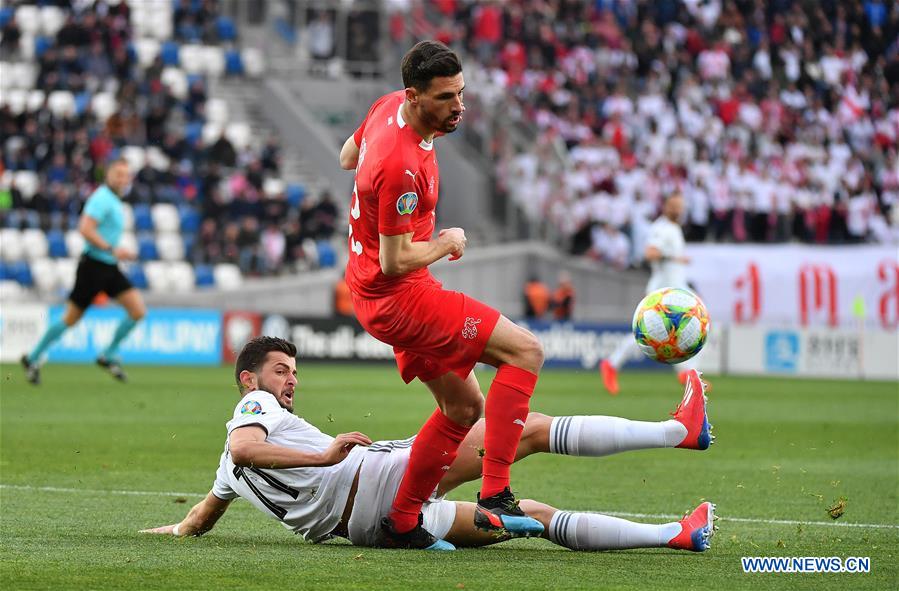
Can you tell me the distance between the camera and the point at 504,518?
20.1 ft

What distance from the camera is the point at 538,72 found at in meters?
32.5

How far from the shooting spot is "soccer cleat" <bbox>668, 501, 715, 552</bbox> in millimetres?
6379

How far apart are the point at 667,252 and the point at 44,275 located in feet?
40.7

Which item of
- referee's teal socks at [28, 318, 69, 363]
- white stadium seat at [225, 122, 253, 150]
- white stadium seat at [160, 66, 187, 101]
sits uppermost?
white stadium seat at [160, 66, 187, 101]

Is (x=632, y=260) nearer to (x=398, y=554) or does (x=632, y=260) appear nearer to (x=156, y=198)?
(x=156, y=198)

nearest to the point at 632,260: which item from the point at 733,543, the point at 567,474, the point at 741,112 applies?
the point at 741,112

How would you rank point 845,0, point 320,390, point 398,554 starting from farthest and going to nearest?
point 845,0 → point 320,390 → point 398,554

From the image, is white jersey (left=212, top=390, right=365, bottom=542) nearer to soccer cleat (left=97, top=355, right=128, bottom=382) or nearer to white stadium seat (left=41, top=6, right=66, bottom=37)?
soccer cleat (left=97, top=355, right=128, bottom=382)

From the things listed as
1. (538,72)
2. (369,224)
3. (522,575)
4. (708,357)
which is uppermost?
(538,72)

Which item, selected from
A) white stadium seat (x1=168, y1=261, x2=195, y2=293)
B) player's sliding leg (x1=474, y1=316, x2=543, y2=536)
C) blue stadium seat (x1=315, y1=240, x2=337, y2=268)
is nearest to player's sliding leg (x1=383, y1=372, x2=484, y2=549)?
player's sliding leg (x1=474, y1=316, x2=543, y2=536)

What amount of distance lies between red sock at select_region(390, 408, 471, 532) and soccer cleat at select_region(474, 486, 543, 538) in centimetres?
28

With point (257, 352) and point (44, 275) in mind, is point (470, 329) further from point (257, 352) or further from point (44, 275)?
point (44, 275)

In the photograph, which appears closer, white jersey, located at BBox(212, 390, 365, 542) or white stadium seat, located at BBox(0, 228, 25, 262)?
white jersey, located at BBox(212, 390, 365, 542)

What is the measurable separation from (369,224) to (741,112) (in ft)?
87.8
